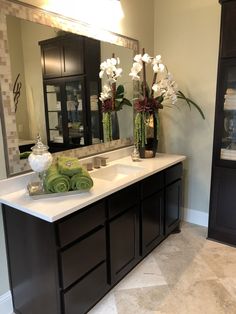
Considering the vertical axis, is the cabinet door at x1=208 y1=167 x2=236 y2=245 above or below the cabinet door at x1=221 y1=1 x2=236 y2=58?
below

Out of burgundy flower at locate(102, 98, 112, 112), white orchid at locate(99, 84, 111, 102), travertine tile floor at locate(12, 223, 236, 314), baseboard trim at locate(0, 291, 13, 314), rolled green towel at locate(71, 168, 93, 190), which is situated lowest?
travertine tile floor at locate(12, 223, 236, 314)

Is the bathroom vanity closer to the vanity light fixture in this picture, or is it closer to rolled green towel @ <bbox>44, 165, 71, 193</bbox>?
rolled green towel @ <bbox>44, 165, 71, 193</bbox>

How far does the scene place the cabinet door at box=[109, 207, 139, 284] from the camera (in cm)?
185

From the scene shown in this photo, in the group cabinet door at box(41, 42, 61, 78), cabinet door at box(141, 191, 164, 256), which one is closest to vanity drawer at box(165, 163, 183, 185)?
cabinet door at box(141, 191, 164, 256)

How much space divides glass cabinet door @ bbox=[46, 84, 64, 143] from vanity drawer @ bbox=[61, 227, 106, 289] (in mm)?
806

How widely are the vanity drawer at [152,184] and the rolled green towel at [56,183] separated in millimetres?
701

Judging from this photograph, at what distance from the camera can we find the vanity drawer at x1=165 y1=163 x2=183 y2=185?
7.96 ft

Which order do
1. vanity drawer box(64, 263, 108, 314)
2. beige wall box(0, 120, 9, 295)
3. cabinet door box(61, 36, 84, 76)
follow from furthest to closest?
cabinet door box(61, 36, 84, 76), beige wall box(0, 120, 9, 295), vanity drawer box(64, 263, 108, 314)

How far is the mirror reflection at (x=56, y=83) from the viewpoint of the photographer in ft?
5.64

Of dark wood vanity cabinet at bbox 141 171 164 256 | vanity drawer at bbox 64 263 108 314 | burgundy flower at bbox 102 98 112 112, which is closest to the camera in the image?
vanity drawer at bbox 64 263 108 314

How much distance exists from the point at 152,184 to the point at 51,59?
1283 mm

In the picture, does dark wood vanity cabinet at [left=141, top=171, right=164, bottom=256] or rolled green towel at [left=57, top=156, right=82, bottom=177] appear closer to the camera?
rolled green towel at [left=57, top=156, right=82, bottom=177]

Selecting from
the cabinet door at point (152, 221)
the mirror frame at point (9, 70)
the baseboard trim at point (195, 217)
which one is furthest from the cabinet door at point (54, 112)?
the baseboard trim at point (195, 217)

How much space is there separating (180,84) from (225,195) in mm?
1283
